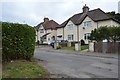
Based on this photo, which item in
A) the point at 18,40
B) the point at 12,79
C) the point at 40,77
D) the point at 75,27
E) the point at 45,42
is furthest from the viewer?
the point at 45,42

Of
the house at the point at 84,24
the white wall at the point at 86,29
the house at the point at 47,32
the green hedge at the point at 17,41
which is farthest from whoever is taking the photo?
the house at the point at 47,32

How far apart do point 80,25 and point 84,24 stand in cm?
118

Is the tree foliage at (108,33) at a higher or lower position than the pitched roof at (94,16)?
lower

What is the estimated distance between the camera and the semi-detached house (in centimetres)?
3978

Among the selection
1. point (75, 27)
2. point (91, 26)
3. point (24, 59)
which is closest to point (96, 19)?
point (91, 26)

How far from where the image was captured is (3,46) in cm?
1089

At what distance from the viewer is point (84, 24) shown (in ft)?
142

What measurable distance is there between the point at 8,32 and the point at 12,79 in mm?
4233

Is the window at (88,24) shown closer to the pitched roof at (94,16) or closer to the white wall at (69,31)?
the pitched roof at (94,16)

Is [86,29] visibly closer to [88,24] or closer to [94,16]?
[88,24]

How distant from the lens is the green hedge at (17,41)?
1103 cm

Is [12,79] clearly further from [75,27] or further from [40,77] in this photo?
[75,27]

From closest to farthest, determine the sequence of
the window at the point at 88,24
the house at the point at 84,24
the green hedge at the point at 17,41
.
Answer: the green hedge at the point at 17,41
the house at the point at 84,24
the window at the point at 88,24

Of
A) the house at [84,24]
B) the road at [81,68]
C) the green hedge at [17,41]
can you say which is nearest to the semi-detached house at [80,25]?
the house at [84,24]
